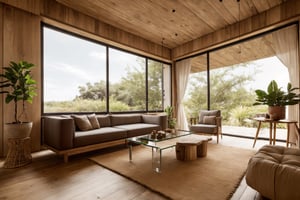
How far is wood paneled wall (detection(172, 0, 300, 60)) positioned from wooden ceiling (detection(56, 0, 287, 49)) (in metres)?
0.14

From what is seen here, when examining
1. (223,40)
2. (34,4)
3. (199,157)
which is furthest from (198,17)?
(34,4)

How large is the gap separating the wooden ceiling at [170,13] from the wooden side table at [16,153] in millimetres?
2847

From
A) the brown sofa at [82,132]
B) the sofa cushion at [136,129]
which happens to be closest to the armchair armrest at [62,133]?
the brown sofa at [82,132]

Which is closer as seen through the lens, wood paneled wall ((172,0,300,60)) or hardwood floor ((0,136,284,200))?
hardwood floor ((0,136,284,200))

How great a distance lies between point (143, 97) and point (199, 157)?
2.98 meters

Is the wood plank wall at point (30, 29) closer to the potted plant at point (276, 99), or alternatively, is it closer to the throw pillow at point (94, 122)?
the throw pillow at point (94, 122)

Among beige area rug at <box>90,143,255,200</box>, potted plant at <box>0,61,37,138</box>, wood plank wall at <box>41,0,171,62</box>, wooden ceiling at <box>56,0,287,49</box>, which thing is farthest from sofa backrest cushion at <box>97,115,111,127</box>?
wooden ceiling at <box>56,0,287,49</box>

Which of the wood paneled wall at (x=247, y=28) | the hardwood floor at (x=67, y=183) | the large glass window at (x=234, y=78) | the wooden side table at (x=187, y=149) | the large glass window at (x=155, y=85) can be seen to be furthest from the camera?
the large glass window at (x=155, y=85)

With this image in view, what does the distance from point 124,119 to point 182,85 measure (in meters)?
2.74

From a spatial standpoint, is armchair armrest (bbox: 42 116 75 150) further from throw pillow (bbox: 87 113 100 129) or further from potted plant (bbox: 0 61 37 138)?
throw pillow (bbox: 87 113 100 129)

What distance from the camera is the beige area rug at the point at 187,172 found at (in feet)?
5.36

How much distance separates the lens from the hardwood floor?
159 cm

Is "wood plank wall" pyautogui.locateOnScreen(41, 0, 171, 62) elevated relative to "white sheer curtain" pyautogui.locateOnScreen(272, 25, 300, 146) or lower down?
elevated

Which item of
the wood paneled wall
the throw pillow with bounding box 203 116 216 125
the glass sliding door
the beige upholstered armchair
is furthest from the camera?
the glass sliding door
